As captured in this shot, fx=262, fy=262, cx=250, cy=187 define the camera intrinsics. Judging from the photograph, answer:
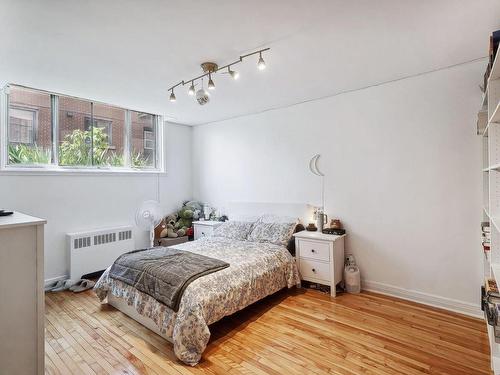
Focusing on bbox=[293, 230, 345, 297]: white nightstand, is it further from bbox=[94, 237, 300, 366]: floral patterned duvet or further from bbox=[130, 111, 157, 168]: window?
bbox=[130, 111, 157, 168]: window

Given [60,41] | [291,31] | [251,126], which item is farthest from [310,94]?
[60,41]

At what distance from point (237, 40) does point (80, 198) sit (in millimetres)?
3064

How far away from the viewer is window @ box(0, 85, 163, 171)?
326cm

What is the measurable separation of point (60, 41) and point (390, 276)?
12.8 feet

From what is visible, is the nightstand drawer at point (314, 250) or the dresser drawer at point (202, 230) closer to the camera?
the nightstand drawer at point (314, 250)

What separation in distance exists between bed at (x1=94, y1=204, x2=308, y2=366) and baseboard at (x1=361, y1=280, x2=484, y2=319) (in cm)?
91

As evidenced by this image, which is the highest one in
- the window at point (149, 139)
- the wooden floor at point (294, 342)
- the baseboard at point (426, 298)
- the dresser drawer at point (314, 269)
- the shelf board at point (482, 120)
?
the window at point (149, 139)

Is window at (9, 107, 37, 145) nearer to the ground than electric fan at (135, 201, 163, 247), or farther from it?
farther from it

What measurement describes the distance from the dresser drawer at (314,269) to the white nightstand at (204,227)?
5.14ft

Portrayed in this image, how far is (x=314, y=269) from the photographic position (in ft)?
10.3

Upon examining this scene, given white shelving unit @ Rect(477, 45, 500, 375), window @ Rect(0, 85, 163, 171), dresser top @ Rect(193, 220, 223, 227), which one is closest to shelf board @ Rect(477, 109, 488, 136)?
white shelving unit @ Rect(477, 45, 500, 375)

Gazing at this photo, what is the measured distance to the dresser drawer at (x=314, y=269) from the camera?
305 centimetres

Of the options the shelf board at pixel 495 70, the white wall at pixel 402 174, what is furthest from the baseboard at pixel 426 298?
the shelf board at pixel 495 70

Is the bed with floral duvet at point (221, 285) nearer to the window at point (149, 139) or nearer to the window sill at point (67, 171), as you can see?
the window sill at point (67, 171)
